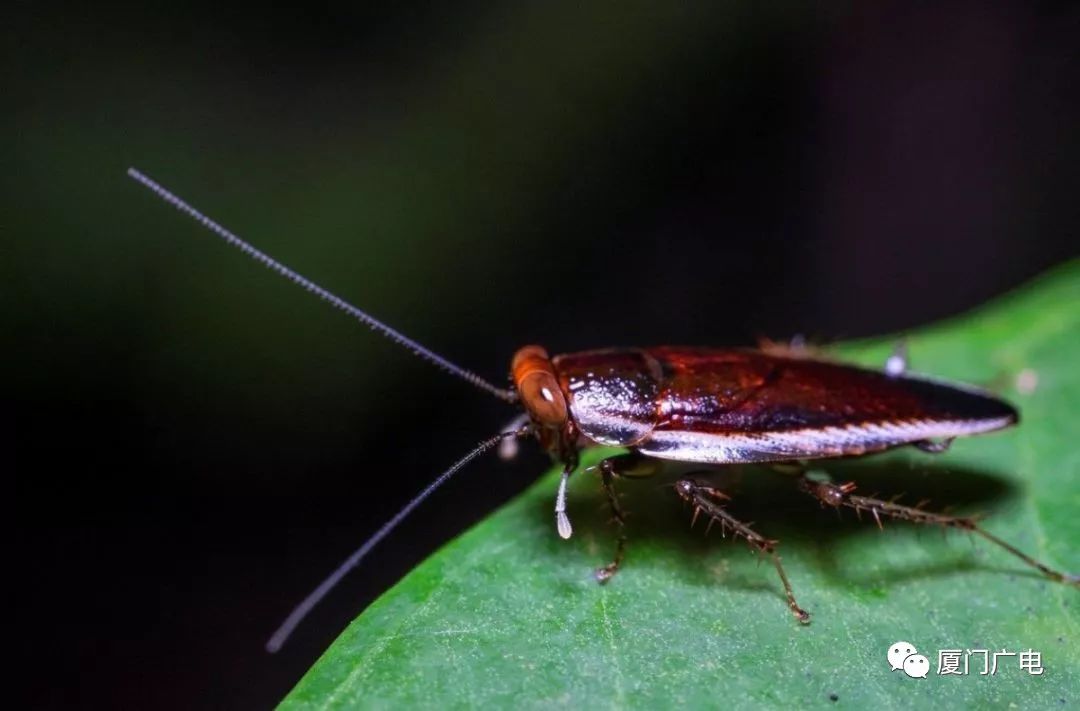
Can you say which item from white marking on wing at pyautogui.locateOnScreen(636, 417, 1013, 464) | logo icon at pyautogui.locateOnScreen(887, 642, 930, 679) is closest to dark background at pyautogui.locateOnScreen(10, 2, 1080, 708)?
white marking on wing at pyautogui.locateOnScreen(636, 417, 1013, 464)

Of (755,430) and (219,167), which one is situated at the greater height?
(219,167)

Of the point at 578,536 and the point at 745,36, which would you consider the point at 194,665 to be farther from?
the point at 745,36

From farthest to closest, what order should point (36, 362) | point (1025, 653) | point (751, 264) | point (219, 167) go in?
point (751, 264), point (219, 167), point (36, 362), point (1025, 653)

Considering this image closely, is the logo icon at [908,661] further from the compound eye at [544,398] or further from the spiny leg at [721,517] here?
the compound eye at [544,398]

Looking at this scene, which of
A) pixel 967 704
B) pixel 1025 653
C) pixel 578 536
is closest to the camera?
pixel 967 704

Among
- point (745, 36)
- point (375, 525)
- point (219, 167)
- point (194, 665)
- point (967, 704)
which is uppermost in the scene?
point (745, 36)

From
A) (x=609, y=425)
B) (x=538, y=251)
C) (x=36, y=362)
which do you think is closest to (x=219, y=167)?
(x=36, y=362)

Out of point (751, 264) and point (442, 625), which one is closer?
point (442, 625)

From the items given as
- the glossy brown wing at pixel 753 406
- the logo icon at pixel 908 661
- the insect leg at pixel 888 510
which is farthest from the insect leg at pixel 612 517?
the logo icon at pixel 908 661
